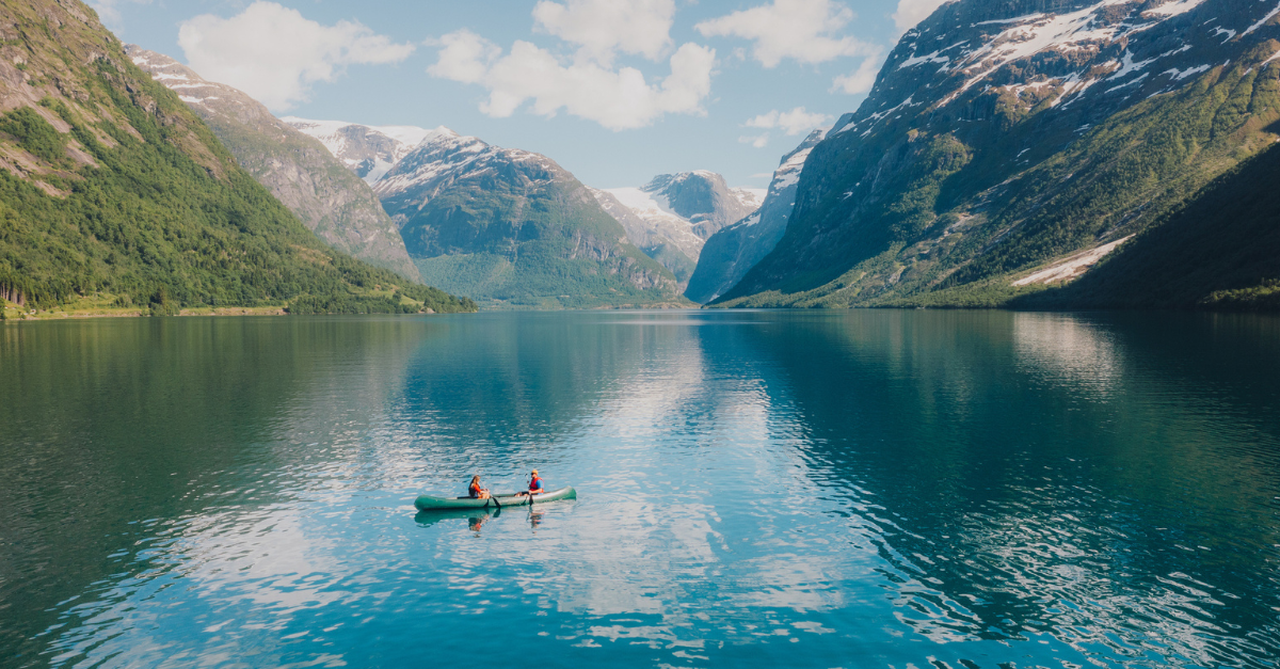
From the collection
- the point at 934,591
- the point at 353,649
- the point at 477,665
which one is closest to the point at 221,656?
the point at 353,649

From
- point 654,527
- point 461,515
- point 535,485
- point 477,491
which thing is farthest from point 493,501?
point 654,527

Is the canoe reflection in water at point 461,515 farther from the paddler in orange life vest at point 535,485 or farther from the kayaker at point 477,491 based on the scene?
the paddler in orange life vest at point 535,485

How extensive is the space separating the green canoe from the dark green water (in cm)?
84

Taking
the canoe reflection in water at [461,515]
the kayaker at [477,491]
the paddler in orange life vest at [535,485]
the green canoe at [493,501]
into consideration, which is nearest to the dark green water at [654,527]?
the canoe reflection in water at [461,515]

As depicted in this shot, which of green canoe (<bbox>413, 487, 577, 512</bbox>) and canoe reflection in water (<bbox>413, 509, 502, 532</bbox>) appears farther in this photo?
green canoe (<bbox>413, 487, 577, 512</bbox>)

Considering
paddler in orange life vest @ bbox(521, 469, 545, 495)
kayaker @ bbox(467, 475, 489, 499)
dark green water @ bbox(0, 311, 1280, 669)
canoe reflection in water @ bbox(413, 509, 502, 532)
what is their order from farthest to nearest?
paddler in orange life vest @ bbox(521, 469, 545, 495)
kayaker @ bbox(467, 475, 489, 499)
canoe reflection in water @ bbox(413, 509, 502, 532)
dark green water @ bbox(0, 311, 1280, 669)

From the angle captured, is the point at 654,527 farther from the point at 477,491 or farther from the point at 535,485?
the point at 477,491

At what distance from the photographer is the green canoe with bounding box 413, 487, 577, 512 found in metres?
41.8

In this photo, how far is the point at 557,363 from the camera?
406 ft

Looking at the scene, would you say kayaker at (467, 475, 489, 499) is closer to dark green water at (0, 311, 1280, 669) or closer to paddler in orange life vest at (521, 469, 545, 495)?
dark green water at (0, 311, 1280, 669)

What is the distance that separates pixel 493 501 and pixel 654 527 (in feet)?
33.2

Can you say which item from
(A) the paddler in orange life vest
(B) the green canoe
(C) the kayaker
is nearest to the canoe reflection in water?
(B) the green canoe

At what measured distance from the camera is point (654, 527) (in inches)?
1564

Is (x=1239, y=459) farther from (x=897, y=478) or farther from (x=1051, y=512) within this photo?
(x=897, y=478)
